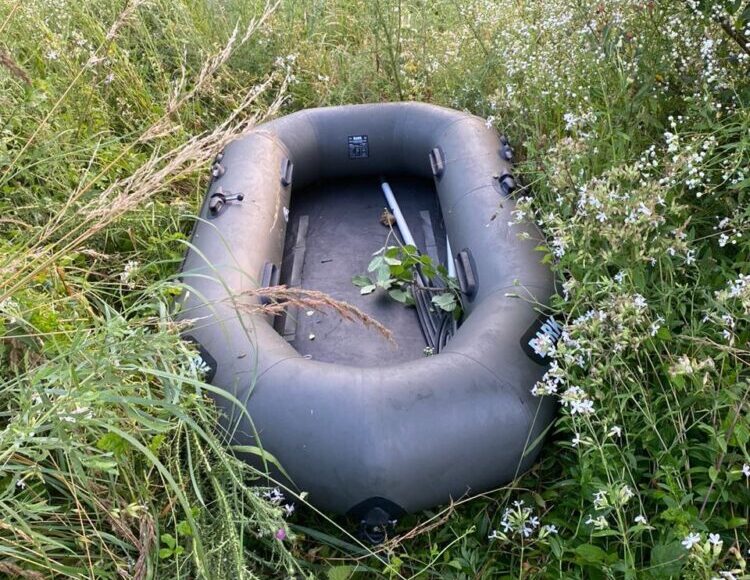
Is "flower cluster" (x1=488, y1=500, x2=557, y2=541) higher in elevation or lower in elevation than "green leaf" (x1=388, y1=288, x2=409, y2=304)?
lower

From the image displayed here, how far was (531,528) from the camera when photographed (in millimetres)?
1817

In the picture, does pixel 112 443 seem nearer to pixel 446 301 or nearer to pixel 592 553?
pixel 592 553

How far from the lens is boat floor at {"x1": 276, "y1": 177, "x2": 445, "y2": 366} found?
8.05 feet

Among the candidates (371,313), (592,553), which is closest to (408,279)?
(371,313)

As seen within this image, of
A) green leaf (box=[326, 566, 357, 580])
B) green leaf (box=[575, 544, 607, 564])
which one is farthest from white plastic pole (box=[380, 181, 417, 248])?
green leaf (box=[575, 544, 607, 564])

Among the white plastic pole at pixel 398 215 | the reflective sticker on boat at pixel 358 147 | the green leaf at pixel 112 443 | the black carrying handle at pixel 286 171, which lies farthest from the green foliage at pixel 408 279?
the green leaf at pixel 112 443

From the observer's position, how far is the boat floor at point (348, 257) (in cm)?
245

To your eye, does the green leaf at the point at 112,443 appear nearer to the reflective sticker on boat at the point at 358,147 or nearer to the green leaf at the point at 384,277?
the green leaf at the point at 384,277

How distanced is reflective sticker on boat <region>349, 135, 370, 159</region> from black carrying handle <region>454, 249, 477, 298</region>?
0.99 meters

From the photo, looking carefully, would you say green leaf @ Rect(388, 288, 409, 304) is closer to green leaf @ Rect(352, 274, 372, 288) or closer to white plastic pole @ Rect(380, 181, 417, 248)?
green leaf @ Rect(352, 274, 372, 288)

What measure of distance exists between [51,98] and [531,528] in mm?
2594

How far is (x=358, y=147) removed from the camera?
10.6ft

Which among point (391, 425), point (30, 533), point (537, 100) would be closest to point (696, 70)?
point (537, 100)

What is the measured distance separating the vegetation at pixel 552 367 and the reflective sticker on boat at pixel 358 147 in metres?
0.67
